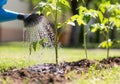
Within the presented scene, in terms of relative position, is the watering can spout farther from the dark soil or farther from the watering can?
the dark soil

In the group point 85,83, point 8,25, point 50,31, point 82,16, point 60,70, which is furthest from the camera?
point 8,25

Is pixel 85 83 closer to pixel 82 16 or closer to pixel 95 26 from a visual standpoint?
pixel 82 16

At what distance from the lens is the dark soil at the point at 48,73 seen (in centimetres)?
559

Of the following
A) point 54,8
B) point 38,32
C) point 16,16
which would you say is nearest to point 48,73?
point 54,8

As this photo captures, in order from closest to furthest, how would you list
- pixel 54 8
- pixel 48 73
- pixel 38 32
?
pixel 48 73, pixel 54 8, pixel 38 32

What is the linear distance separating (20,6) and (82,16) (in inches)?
908

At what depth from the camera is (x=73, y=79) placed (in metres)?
5.93

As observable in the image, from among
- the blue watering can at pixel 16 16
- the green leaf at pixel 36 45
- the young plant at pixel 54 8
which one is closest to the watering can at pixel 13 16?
the blue watering can at pixel 16 16

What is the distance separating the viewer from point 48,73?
6242 millimetres

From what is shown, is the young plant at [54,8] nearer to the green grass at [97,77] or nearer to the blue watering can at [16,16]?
the blue watering can at [16,16]

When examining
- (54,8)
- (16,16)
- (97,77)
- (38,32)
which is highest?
(54,8)

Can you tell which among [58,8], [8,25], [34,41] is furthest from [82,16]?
[8,25]

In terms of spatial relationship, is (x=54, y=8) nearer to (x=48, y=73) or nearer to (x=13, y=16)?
(x=13, y=16)

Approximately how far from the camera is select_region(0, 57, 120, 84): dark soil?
18.3 feet
